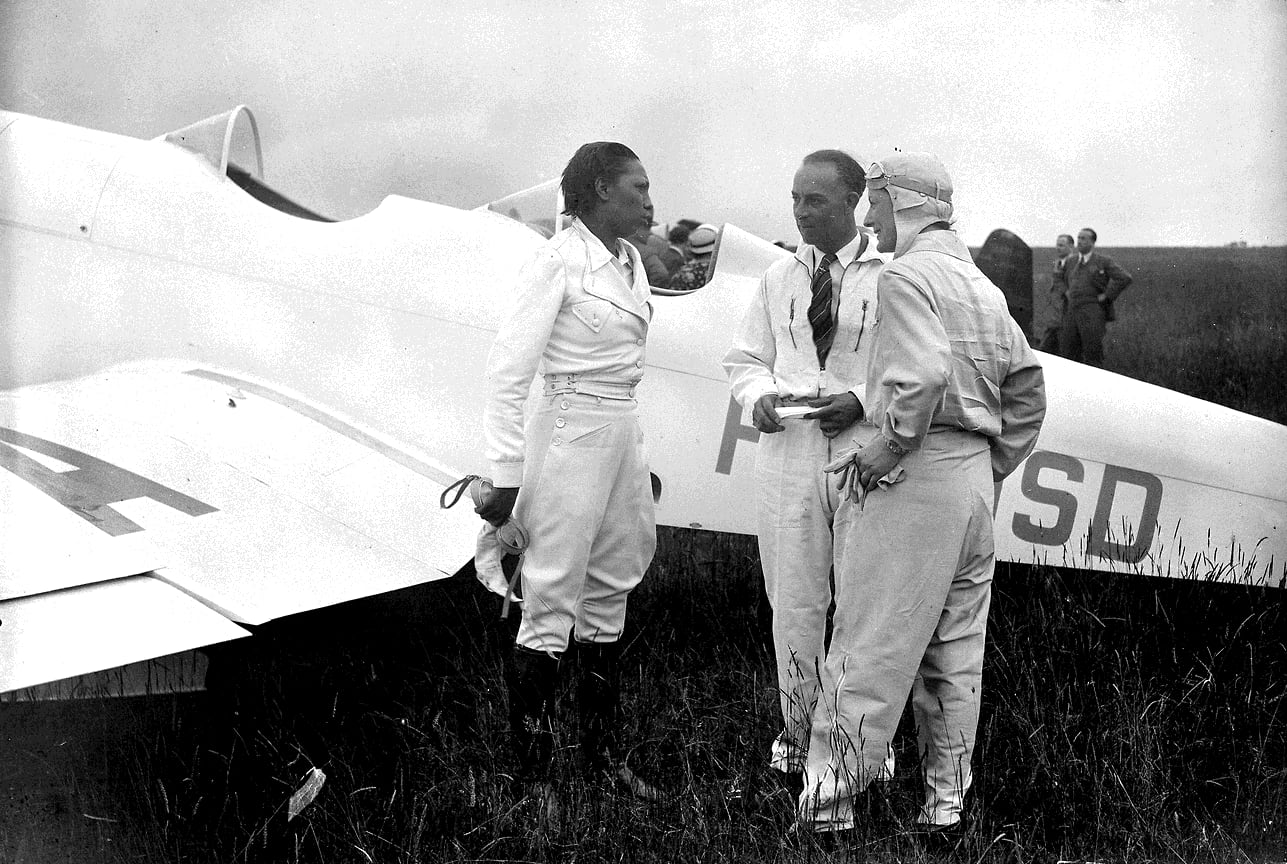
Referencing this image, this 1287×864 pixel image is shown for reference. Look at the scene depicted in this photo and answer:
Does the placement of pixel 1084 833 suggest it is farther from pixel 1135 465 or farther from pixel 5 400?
pixel 5 400

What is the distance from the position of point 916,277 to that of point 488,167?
2.48 m

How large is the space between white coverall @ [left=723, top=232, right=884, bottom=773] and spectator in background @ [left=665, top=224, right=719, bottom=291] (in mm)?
926

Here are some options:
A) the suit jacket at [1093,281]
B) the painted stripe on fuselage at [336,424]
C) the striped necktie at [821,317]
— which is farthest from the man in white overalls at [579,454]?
the suit jacket at [1093,281]

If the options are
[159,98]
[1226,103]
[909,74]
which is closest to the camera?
[1226,103]

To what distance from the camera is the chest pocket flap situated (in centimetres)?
291

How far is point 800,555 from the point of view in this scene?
303cm

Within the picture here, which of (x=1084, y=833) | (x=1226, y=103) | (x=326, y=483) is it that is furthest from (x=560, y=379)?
(x=1226, y=103)

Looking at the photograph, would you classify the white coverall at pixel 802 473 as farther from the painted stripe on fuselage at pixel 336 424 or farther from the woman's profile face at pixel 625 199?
the painted stripe on fuselage at pixel 336 424

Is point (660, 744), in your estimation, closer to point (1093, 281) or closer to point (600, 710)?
point (600, 710)

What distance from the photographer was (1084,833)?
2533 mm

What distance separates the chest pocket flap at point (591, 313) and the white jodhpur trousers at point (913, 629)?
2.85 ft

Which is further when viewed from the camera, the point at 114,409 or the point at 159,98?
the point at 159,98

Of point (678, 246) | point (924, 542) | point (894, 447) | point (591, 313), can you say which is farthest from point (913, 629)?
point (678, 246)

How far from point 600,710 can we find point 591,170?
5.06ft
